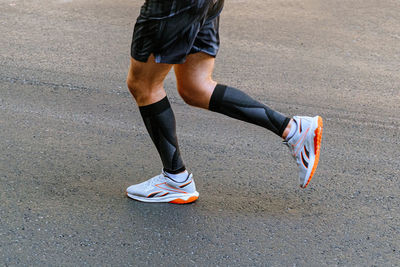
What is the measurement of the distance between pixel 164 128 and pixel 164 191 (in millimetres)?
377

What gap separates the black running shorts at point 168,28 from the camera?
2.60 meters

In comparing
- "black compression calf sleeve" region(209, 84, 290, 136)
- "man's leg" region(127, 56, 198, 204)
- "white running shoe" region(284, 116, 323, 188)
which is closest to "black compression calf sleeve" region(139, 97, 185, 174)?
"man's leg" region(127, 56, 198, 204)

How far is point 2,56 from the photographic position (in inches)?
201

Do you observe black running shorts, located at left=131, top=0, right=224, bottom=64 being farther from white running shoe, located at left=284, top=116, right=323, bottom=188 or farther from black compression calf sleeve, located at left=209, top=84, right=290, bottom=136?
white running shoe, located at left=284, top=116, right=323, bottom=188

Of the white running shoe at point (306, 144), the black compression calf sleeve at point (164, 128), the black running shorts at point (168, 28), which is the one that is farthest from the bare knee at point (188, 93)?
the white running shoe at point (306, 144)

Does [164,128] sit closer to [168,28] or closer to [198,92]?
[198,92]

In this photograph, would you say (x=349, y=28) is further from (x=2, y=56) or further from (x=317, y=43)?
(x=2, y=56)

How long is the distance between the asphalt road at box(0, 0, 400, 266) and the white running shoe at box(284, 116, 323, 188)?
24cm

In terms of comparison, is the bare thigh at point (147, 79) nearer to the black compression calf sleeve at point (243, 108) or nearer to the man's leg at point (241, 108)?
the man's leg at point (241, 108)

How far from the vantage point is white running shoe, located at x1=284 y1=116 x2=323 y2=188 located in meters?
3.02

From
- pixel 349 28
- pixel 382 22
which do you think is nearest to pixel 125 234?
pixel 349 28

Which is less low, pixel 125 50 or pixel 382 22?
pixel 382 22

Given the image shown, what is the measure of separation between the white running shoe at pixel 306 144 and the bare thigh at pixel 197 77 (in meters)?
0.49

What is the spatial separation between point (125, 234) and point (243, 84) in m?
2.31
